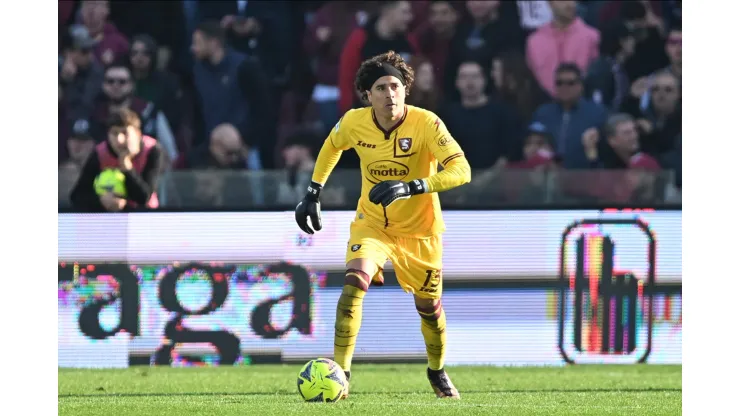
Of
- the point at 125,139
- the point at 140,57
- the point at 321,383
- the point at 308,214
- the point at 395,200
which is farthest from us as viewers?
the point at 140,57

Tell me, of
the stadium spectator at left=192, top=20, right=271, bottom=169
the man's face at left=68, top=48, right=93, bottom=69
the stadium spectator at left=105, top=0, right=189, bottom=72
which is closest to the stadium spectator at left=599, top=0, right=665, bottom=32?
the stadium spectator at left=192, top=20, right=271, bottom=169

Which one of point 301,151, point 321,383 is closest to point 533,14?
point 301,151

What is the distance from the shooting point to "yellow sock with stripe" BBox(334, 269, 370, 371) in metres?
8.76

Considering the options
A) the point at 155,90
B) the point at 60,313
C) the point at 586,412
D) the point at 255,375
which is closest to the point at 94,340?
the point at 60,313

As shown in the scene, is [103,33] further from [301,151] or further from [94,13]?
[301,151]

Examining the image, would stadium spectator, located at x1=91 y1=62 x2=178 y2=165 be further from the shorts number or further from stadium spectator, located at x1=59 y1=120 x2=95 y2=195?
the shorts number

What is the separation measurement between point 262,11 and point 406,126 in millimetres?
5629

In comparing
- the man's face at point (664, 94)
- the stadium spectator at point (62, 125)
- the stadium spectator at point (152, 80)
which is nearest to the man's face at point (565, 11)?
the man's face at point (664, 94)

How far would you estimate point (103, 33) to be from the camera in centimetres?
1455

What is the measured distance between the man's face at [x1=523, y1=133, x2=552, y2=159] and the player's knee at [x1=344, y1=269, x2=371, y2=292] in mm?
4805

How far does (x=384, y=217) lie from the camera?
917 cm

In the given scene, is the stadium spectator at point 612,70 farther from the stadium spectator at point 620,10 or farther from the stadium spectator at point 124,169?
the stadium spectator at point 124,169

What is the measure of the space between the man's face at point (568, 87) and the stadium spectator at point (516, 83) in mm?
233

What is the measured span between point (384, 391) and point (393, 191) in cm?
198
